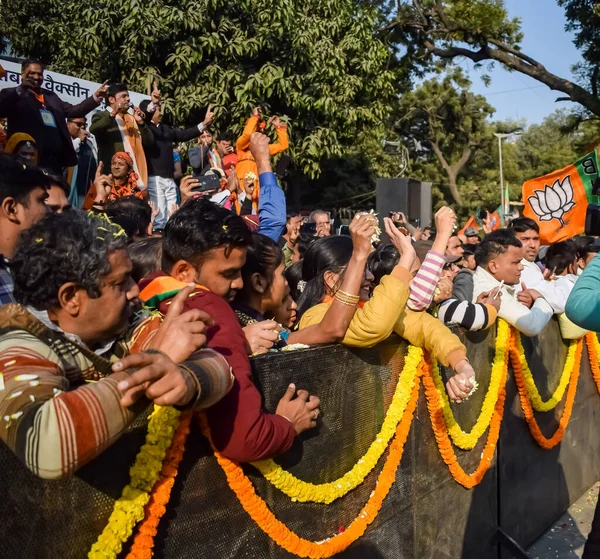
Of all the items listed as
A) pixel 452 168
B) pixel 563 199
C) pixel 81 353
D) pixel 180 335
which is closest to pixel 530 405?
pixel 180 335

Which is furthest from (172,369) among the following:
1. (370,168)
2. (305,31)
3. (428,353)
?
(370,168)

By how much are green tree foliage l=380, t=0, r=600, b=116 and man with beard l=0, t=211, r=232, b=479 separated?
693 inches

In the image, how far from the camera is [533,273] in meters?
5.63

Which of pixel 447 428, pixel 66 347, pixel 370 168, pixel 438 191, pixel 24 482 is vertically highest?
pixel 66 347

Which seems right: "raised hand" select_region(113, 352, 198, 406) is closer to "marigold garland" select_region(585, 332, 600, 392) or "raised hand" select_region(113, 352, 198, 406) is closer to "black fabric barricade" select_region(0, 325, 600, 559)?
"black fabric barricade" select_region(0, 325, 600, 559)

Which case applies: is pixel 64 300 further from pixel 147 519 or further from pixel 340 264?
pixel 340 264

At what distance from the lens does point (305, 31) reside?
1386cm

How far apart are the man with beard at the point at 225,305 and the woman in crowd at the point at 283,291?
24cm

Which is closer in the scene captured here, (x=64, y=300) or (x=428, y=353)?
(x=64, y=300)

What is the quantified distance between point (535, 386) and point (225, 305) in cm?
316

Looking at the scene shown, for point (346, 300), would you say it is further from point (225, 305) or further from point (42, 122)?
point (42, 122)

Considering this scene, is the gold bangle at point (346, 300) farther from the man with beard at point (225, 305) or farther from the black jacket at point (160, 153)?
the black jacket at point (160, 153)

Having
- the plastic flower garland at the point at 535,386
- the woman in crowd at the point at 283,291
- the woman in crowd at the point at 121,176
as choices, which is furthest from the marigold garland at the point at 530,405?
the woman in crowd at the point at 121,176

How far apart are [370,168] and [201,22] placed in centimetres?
1312
